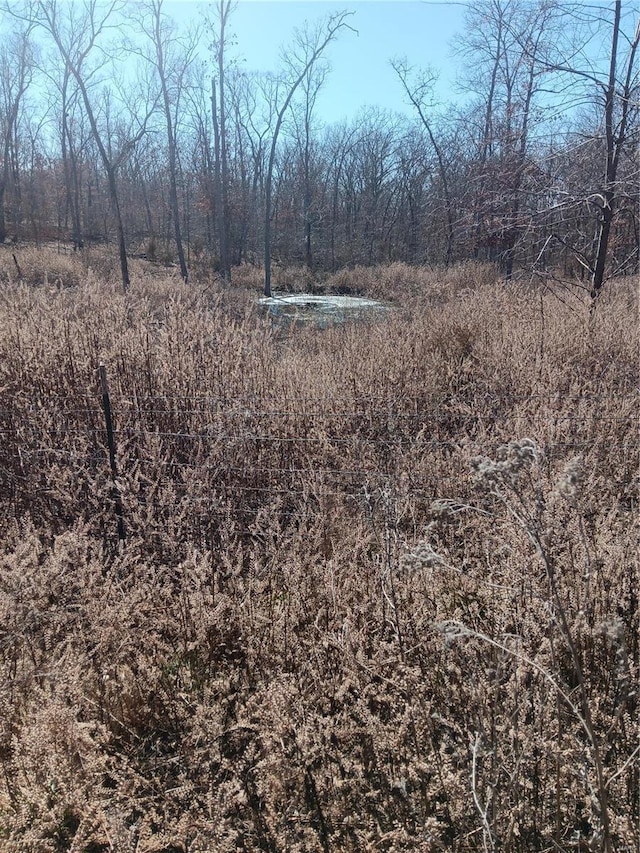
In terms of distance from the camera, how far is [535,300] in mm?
8234

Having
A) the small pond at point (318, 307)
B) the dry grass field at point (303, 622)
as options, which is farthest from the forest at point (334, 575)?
the small pond at point (318, 307)

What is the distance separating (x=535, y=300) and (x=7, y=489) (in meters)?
7.24

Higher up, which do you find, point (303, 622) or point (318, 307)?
point (318, 307)

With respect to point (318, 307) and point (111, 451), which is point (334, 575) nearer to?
point (111, 451)

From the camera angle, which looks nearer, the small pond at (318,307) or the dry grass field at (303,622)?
the dry grass field at (303,622)

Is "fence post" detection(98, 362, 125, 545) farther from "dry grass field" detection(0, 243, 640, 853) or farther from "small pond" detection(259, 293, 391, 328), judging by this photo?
"small pond" detection(259, 293, 391, 328)

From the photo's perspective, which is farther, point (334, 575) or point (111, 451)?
point (111, 451)

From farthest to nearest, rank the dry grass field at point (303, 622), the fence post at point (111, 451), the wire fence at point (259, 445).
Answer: the wire fence at point (259, 445) → the fence post at point (111, 451) → the dry grass field at point (303, 622)

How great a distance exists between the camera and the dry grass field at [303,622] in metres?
1.71

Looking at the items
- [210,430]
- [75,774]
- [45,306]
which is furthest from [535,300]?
[75,774]

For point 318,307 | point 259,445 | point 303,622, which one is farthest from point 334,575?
point 318,307

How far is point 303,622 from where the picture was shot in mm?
2574

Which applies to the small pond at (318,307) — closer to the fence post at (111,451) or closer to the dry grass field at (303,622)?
the dry grass field at (303,622)

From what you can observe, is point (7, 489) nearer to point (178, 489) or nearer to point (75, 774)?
point (178, 489)
